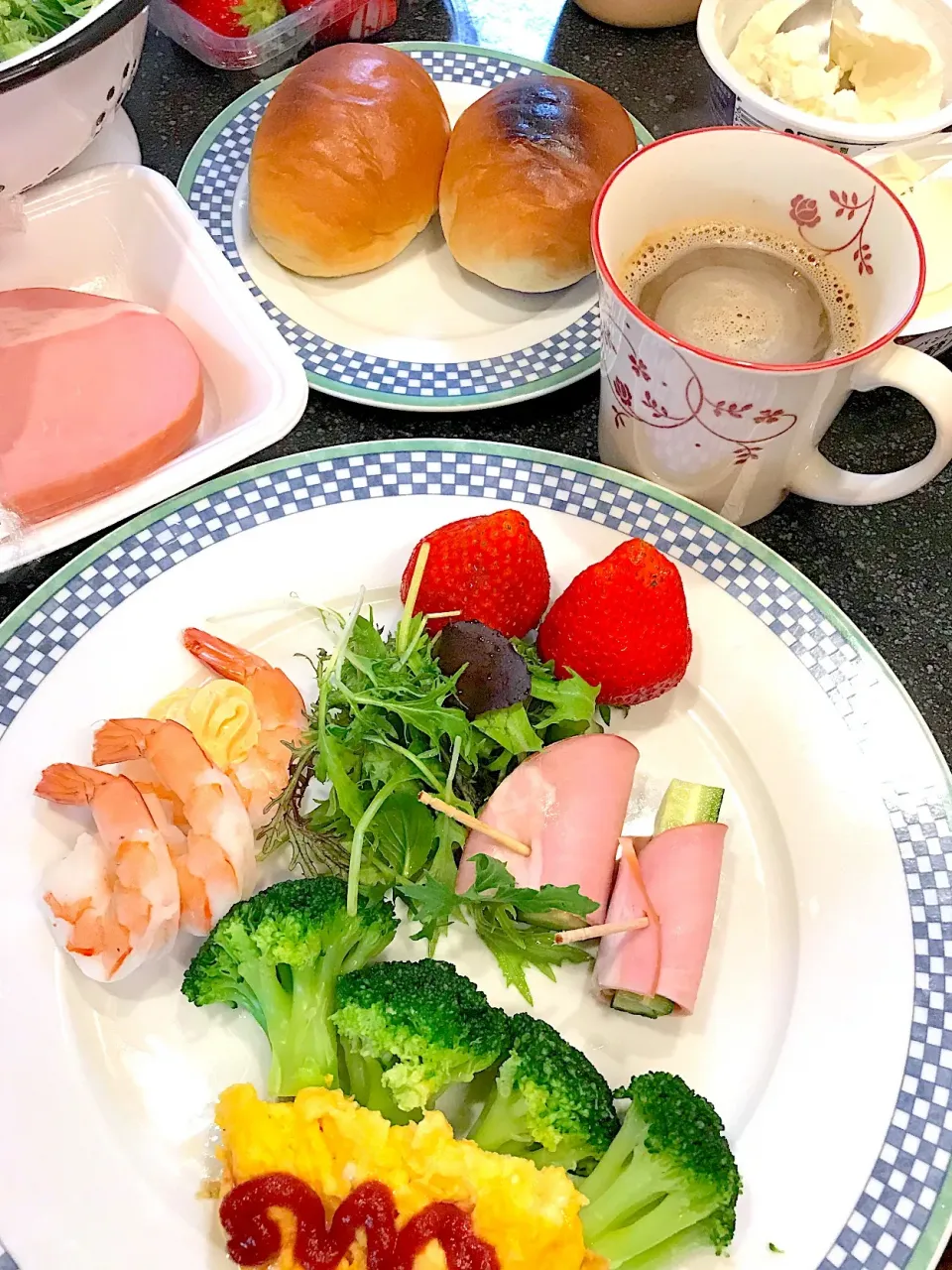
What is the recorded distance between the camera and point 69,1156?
82cm

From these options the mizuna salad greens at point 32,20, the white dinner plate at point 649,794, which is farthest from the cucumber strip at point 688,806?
the mizuna salad greens at point 32,20

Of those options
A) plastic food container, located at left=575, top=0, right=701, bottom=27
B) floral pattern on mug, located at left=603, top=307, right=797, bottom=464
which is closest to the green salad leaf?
floral pattern on mug, located at left=603, top=307, right=797, bottom=464

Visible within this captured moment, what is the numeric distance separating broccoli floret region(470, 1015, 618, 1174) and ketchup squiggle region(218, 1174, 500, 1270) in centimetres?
8

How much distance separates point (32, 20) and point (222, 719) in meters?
0.81

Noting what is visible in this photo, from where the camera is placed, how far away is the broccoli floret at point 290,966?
0.86 metres

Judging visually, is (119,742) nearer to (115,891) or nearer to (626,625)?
(115,891)

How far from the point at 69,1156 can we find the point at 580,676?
23.0 inches

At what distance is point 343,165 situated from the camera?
1.29 m

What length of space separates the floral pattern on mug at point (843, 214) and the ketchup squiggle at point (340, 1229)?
3.08 feet

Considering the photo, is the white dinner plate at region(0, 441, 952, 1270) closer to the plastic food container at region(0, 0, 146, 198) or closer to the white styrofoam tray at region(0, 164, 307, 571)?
the white styrofoam tray at region(0, 164, 307, 571)

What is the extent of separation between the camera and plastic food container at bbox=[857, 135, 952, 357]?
1.13 meters

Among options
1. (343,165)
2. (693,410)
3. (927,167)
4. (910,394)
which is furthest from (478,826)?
(927,167)

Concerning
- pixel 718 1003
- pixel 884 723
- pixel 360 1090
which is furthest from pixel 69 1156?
pixel 884 723

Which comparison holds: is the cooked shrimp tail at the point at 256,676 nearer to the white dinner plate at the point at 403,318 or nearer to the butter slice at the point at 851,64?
the white dinner plate at the point at 403,318
